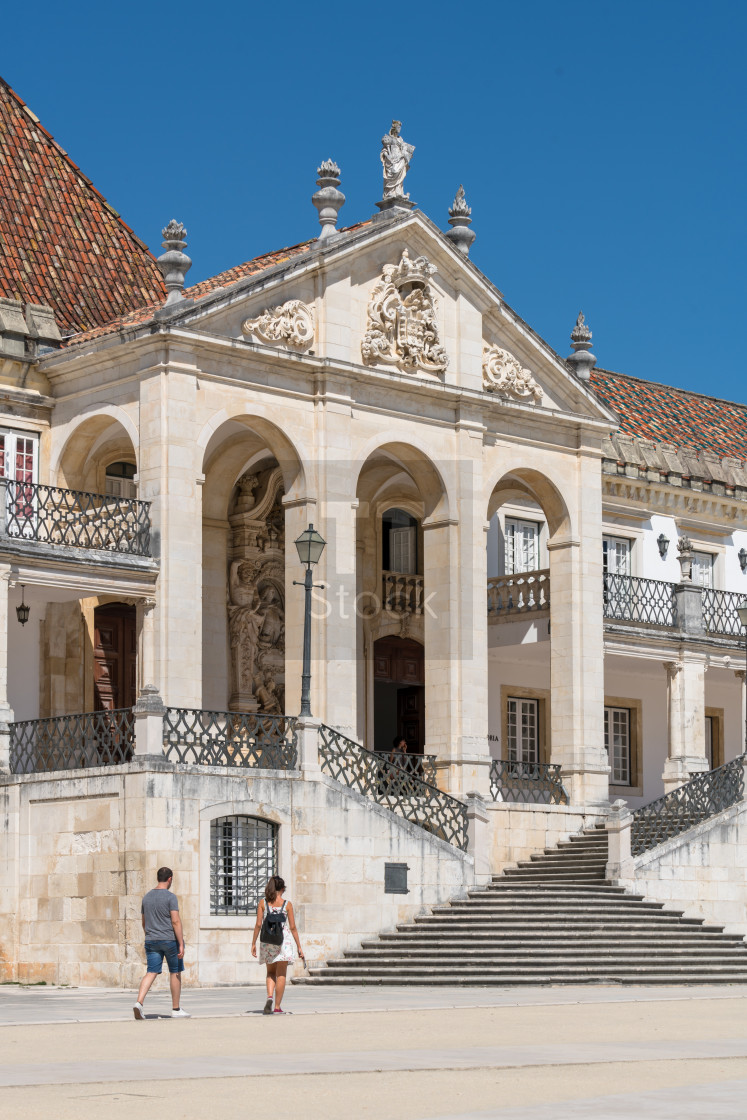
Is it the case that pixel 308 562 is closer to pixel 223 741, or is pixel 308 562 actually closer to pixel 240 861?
pixel 223 741

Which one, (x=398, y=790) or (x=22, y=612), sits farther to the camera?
(x=22, y=612)

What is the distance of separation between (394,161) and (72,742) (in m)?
12.0

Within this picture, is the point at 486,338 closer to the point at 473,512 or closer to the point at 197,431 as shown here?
the point at 473,512

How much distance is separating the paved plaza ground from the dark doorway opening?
10912mm

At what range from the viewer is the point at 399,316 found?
31844 mm

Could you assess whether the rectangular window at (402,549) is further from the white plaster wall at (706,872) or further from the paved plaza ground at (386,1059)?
the paved plaza ground at (386,1059)

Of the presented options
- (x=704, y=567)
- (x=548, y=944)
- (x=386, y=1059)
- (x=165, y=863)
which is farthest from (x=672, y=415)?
(x=386, y=1059)

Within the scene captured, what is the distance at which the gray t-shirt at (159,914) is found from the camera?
1788 centimetres

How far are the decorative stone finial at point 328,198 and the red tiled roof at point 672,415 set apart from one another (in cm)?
1157

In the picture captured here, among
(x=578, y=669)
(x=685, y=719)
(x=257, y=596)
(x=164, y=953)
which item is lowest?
(x=164, y=953)

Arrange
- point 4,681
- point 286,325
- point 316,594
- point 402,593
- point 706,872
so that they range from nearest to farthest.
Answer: point 4,681
point 316,594
point 706,872
point 286,325
point 402,593

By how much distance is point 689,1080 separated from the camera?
1209cm

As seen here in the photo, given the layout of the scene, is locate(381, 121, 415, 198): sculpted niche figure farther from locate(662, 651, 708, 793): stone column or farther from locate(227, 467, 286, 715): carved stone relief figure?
locate(662, 651, 708, 793): stone column

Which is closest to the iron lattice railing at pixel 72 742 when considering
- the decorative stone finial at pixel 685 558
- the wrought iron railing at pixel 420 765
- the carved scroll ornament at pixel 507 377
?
the wrought iron railing at pixel 420 765
